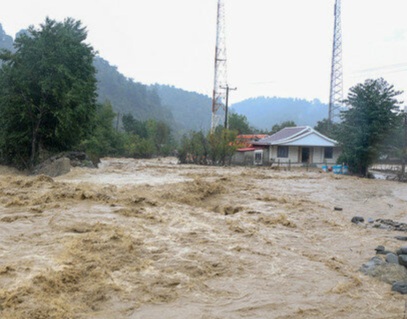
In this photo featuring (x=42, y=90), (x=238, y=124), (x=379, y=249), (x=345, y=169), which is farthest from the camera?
(x=238, y=124)

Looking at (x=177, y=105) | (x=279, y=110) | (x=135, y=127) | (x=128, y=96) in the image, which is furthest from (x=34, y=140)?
(x=279, y=110)

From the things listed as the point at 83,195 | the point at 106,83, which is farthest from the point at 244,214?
the point at 106,83

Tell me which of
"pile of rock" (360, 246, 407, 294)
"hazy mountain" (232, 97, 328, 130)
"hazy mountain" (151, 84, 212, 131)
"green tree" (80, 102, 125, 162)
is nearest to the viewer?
"pile of rock" (360, 246, 407, 294)

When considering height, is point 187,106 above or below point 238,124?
above

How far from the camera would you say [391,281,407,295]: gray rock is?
17.5 feet

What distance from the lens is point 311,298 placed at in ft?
16.8

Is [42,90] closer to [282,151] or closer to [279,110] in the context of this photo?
[282,151]

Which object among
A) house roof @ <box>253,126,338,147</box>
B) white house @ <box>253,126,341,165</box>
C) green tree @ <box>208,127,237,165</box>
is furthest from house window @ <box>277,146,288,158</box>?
green tree @ <box>208,127,237,165</box>

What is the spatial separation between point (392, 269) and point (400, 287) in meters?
0.59

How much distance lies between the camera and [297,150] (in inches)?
1503

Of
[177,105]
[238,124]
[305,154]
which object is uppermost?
[177,105]

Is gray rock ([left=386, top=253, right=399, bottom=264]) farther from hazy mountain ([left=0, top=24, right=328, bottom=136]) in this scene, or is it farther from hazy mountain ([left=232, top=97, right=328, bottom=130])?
hazy mountain ([left=232, top=97, right=328, bottom=130])

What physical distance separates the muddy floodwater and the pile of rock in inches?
5.3

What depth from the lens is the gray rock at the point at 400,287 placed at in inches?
210
